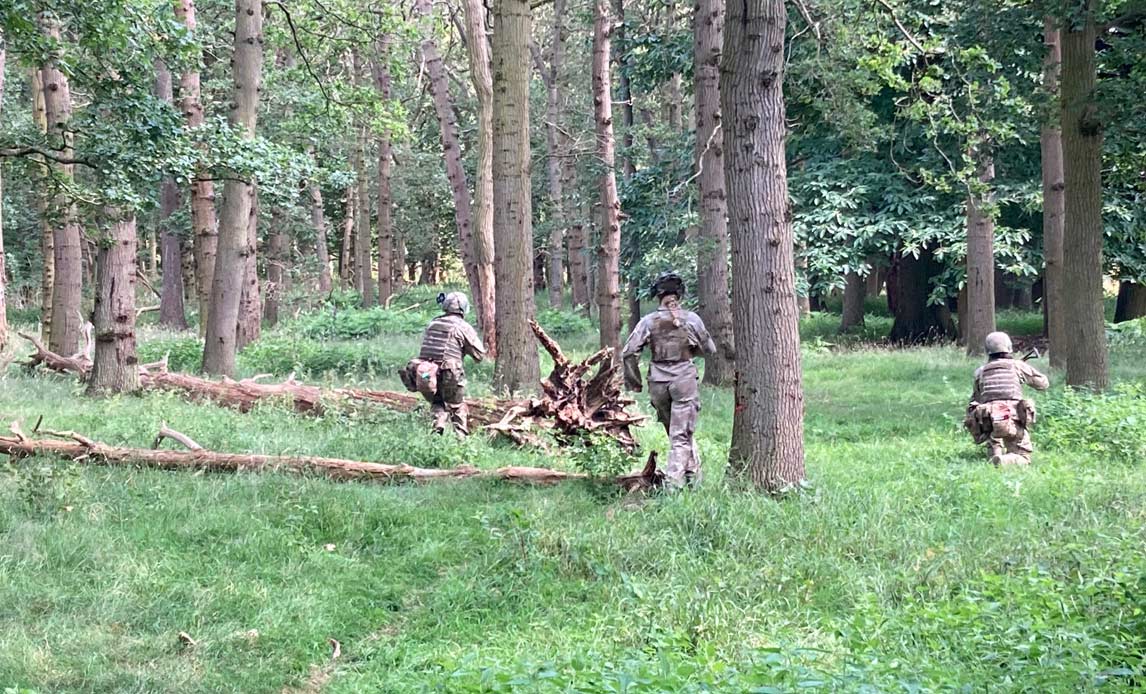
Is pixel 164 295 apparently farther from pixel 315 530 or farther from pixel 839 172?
pixel 315 530

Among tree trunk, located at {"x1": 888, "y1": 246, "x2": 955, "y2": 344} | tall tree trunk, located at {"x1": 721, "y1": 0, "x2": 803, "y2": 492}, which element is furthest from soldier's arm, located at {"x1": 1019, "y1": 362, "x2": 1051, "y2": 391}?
tree trunk, located at {"x1": 888, "y1": 246, "x2": 955, "y2": 344}

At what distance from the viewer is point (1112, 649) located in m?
4.89

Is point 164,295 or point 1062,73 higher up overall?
point 1062,73

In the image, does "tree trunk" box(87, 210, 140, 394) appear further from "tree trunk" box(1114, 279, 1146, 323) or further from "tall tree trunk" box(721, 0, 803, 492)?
"tree trunk" box(1114, 279, 1146, 323)

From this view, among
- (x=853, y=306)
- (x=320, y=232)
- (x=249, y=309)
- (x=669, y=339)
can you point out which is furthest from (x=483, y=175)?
(x=320, y=232)

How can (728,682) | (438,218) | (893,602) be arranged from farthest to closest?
(438,218) < (893,602) < (728,682)

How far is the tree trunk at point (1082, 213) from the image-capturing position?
44.7 ft

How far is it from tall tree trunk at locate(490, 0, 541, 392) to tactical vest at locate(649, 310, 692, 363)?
13.7ft

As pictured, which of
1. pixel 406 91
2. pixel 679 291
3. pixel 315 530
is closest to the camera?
pixel 315 530

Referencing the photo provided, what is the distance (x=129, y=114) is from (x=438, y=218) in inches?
1590

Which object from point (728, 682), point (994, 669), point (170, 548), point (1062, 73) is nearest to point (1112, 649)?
point (994, 669)

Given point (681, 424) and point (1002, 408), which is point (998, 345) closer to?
point (1002, 408)

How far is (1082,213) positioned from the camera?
13.8 meters

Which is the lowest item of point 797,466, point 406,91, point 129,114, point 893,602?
point 893,602
